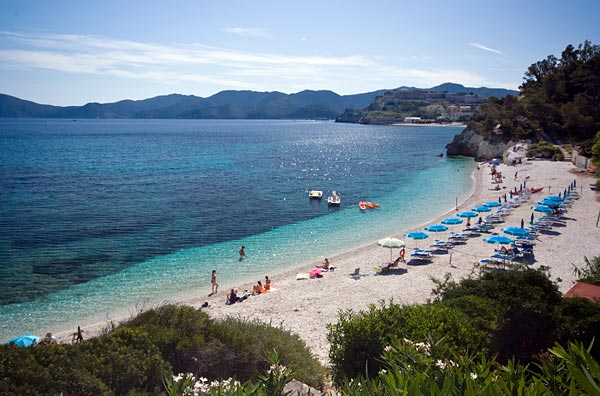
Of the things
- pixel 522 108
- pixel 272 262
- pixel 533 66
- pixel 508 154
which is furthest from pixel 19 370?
pixel 533 66

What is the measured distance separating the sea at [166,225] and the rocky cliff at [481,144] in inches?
230

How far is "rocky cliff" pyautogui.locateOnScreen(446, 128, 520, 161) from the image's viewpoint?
215 ft

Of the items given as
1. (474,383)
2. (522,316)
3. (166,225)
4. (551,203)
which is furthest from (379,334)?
(551,203)

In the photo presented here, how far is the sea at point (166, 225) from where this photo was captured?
1923 cm

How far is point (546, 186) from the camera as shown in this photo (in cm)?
3862

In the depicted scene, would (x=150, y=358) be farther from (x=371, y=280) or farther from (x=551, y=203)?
(x=551, y=203)

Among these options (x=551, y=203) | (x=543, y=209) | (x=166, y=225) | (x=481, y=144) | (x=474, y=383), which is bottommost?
(x=166, y=225)

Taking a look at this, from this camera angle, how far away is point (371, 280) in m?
19.7

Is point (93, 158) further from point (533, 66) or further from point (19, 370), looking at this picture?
point (533, 66)

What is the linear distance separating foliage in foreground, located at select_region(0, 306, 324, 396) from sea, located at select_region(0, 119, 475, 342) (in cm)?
980

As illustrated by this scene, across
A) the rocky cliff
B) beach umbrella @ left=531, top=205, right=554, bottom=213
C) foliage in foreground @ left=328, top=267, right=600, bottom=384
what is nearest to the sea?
the rocky cliff

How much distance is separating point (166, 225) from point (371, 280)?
55.7 feet

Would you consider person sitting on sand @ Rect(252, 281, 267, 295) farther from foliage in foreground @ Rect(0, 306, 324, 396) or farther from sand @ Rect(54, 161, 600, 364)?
foliage in foreground @ Rect(0, 306, 324, 396)

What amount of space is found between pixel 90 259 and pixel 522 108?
64.9 m
